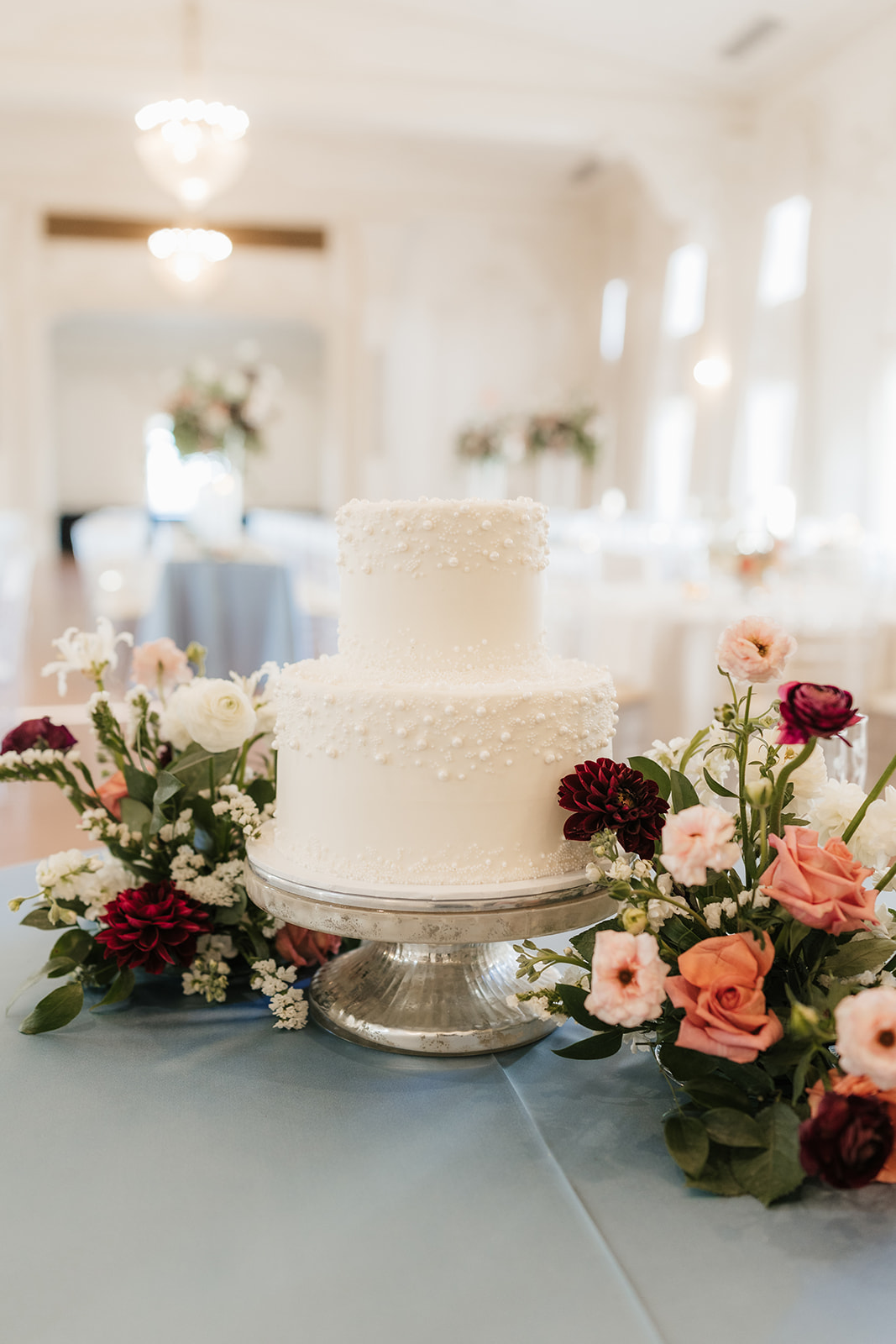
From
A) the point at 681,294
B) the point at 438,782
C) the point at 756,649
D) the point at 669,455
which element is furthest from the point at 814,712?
the point at 681,294

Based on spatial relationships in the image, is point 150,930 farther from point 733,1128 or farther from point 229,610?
point 229,610

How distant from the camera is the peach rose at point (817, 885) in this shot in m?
1.01

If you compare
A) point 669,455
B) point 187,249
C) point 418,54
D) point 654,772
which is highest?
point 418,54

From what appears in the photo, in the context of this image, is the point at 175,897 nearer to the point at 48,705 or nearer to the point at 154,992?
the point at 154,992

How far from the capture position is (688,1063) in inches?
41.9

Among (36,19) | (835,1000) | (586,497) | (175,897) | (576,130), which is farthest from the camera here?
(586,497)

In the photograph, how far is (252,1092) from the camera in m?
1.19

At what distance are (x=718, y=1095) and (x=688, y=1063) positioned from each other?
0.04 metres

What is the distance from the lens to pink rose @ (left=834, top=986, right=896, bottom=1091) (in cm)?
89

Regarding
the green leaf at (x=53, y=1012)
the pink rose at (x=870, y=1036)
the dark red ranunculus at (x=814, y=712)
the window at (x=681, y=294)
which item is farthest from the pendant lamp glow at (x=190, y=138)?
the pink rose at (x=870, y=1036)

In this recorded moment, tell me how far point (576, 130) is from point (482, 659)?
10.1 meters

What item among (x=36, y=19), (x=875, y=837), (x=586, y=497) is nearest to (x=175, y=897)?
(x=875, y=837)

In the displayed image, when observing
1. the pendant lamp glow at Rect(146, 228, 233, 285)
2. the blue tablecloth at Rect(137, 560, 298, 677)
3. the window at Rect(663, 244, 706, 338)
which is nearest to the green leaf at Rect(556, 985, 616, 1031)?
the blue tablecloth at Rect(137, 560, 298, 677)

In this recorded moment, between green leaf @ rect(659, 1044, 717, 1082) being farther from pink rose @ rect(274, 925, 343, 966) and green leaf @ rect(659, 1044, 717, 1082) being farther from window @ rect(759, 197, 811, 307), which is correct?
window @ rect(759, 197, 811, 307)
